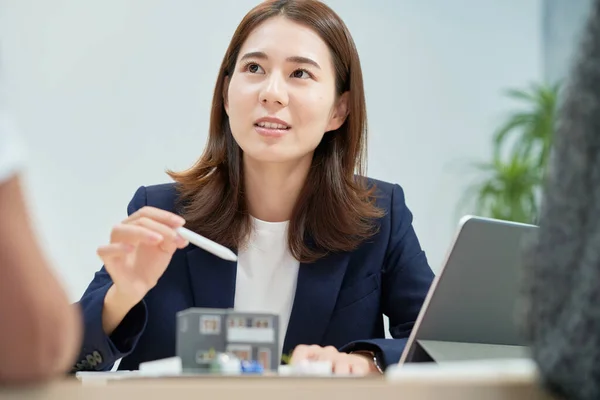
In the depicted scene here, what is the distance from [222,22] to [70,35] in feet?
1.84

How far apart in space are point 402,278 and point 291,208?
0.93ft

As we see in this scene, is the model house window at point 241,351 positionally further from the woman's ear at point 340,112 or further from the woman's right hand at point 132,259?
the woman's ear at point 340,112

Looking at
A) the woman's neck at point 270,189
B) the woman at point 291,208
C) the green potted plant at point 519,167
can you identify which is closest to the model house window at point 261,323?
the woman at point 291,208

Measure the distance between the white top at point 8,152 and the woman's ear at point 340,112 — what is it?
4.45ft

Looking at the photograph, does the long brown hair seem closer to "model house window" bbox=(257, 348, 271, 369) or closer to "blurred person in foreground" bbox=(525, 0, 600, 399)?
"model house window" bbox=(257, 348, 271, 369)

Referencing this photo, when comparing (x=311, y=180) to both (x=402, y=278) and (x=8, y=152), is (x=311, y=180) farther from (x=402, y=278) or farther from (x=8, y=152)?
(x=8, y=152)

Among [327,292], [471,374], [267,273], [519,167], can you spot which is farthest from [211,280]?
[519,167]

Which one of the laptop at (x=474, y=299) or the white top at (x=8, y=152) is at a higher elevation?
the white top at (x=8, y=152)

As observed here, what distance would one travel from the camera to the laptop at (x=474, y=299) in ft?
3.72

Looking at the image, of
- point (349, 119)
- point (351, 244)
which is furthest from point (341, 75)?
point (351, 244)

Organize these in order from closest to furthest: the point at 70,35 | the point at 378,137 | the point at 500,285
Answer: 1. the point at 500,285
2. the point at 70,35
3. the point at 378,137

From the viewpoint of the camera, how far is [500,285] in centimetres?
119

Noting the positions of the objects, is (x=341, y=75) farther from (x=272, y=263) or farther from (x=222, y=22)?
(x=222, y=22)

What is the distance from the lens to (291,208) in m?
1.81
